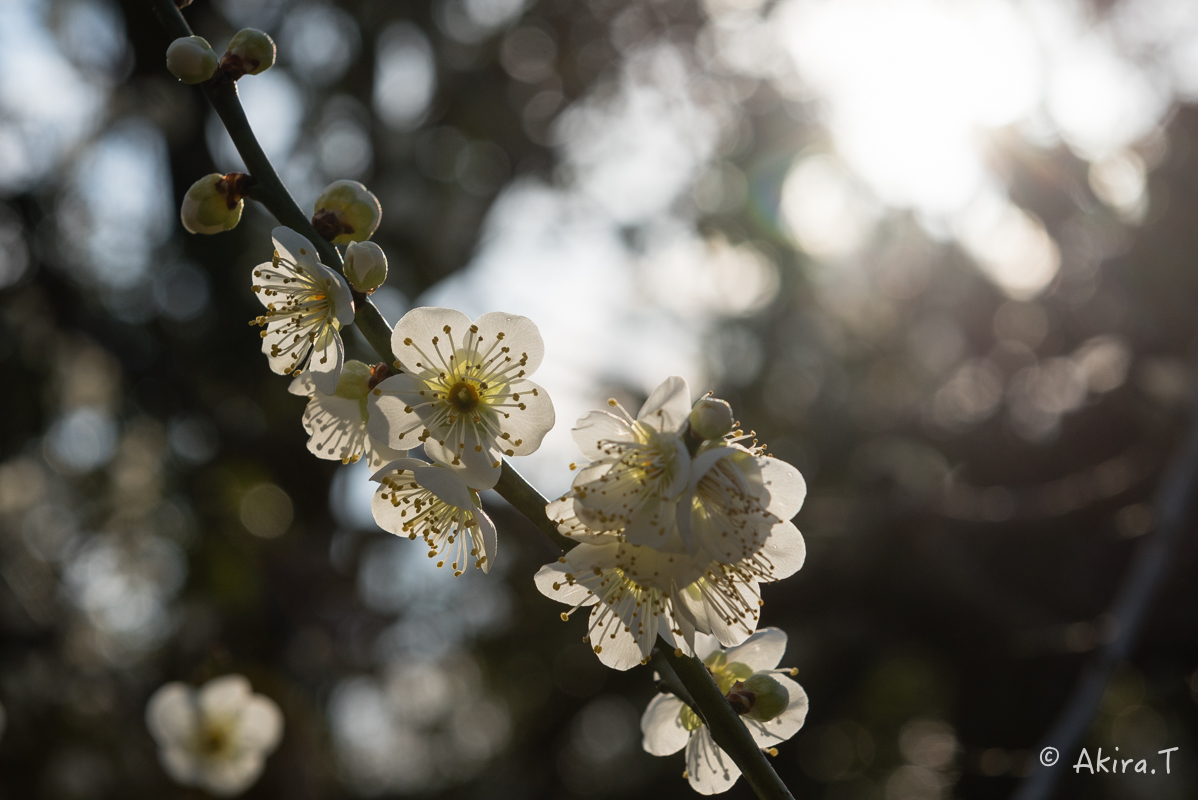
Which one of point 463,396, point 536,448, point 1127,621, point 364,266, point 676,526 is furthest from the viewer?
point 1127,621

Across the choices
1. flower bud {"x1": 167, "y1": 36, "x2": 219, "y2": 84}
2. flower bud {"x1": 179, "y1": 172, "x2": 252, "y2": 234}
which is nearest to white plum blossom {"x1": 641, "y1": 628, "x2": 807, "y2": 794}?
flower bud {"x1": 179, "y1": 172, "x2": 252, "y2": 234}

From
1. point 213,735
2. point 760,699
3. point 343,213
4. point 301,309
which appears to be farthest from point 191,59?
point 213,735

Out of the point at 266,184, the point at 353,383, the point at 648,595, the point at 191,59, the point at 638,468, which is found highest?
Answer: the point at 191,59

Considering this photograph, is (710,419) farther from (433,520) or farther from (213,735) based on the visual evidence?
(213,735)

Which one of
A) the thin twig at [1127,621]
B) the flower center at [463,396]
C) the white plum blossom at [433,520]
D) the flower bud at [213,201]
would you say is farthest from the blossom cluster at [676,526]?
the thin twig at [1127,621]

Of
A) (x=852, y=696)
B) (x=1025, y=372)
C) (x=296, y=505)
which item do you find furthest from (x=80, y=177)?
(x=1025, y=372)

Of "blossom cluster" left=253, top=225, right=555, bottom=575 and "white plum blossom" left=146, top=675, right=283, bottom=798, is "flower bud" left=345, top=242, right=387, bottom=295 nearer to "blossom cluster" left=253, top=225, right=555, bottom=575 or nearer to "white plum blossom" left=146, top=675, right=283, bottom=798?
"blossom cluster" left=253, top=225, right=555, bottom=575
